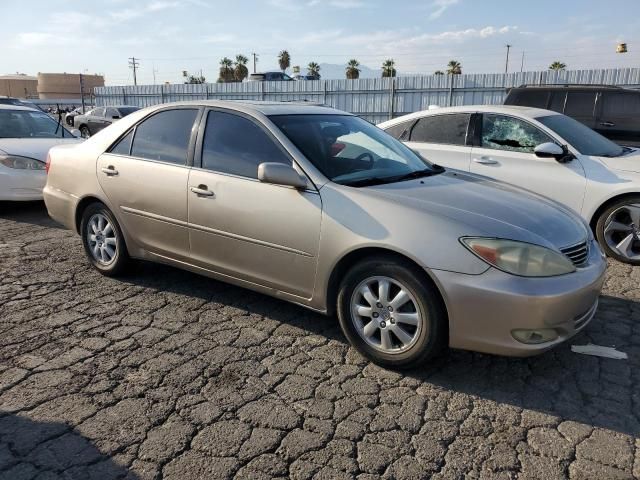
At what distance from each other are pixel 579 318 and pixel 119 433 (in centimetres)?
268

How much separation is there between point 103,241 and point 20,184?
3.39 metres

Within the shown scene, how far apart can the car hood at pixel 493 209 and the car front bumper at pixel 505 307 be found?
267 mm

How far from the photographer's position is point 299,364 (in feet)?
11.2

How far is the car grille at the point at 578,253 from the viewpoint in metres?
3.21

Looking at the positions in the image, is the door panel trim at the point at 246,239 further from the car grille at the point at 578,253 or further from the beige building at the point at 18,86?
the beige building at the point at 18,86

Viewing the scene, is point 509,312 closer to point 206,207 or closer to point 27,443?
point 206,207

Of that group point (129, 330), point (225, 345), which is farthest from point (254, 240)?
point (129, 330)

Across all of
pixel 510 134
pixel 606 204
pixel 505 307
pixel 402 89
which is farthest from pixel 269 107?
pixel 402 89

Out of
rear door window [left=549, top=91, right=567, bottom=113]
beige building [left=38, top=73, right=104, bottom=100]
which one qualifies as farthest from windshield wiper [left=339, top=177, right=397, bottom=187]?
beige building [left=38, top=73, right=104, bottom=100]

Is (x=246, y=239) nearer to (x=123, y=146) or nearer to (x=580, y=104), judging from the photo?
(x=123, y=146)

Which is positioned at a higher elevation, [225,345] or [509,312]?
[509,312]

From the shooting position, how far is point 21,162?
24.2ft

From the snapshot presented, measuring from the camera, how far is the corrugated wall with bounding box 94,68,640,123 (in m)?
17.8

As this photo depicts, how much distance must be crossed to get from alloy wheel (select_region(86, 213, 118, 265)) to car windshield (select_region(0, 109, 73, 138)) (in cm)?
440
